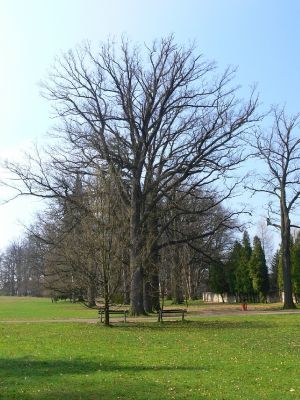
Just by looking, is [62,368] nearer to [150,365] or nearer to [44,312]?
[150,365]

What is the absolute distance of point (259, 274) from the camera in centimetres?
5703

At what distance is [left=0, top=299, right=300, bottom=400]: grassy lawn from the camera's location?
9.38m

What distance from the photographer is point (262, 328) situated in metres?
23.5

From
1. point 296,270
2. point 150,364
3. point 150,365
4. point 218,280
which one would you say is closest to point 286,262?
point 296,270

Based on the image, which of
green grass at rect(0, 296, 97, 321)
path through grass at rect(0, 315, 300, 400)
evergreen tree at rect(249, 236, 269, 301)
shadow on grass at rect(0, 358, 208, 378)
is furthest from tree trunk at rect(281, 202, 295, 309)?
shadow on grass at rect(0, 358, 208, 378)

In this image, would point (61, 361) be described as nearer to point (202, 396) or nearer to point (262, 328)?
point (202, 396)

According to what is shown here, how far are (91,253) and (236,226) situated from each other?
14.9m

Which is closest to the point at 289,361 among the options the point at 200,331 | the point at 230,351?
the point at 230,351

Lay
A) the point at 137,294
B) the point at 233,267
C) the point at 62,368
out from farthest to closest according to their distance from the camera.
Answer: the point at 233,267, the point at 137,294, the point at 62,368

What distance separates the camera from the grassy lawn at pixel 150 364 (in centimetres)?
938

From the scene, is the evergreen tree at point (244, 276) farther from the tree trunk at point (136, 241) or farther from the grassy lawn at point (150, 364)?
the grassy lawn at point (150, 364)

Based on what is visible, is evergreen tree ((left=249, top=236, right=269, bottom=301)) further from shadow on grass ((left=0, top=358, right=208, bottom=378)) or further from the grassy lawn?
shadow on grass ((left=0, top=358, right=208, bottom=378))

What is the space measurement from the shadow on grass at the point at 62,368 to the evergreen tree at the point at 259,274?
150 ft

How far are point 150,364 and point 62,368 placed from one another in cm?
200
